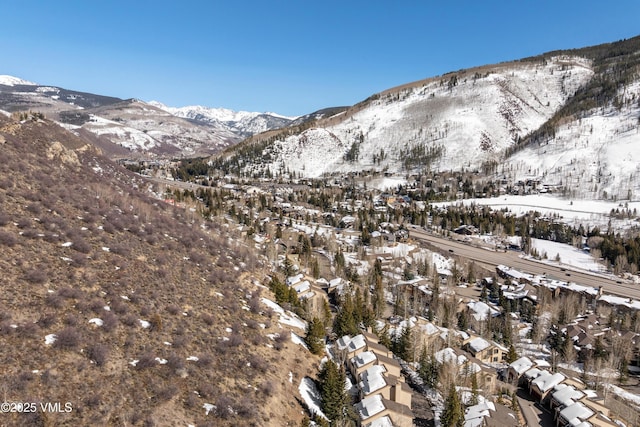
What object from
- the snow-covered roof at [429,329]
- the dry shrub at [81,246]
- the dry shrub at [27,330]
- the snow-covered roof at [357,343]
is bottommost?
the snow-covered roof at [429,329]

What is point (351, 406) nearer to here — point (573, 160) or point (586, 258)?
point (586, 258)

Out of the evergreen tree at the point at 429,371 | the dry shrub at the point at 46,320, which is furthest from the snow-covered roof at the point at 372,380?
the dry shrub at the point at 46,320

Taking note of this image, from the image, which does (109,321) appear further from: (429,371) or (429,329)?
(429,329)

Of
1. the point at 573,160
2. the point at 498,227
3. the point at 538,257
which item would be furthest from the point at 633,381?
the point at 573,160

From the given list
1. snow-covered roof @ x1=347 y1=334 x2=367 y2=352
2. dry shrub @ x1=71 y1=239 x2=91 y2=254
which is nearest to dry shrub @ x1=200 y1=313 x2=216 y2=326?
dry shrub @ x1=71 y1=239 x2=91 y2=254

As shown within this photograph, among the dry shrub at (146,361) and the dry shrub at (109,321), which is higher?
the dry shrub at (109,321)

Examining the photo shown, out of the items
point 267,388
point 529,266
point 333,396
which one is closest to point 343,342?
point 333,396

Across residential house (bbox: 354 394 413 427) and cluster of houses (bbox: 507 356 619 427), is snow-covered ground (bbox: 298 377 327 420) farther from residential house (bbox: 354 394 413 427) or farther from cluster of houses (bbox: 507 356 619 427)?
cluster of houses (bbox: 507 356 619 427)

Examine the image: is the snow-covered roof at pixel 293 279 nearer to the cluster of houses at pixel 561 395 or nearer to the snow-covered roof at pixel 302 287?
the snow-covered roof at pixel 302 287
